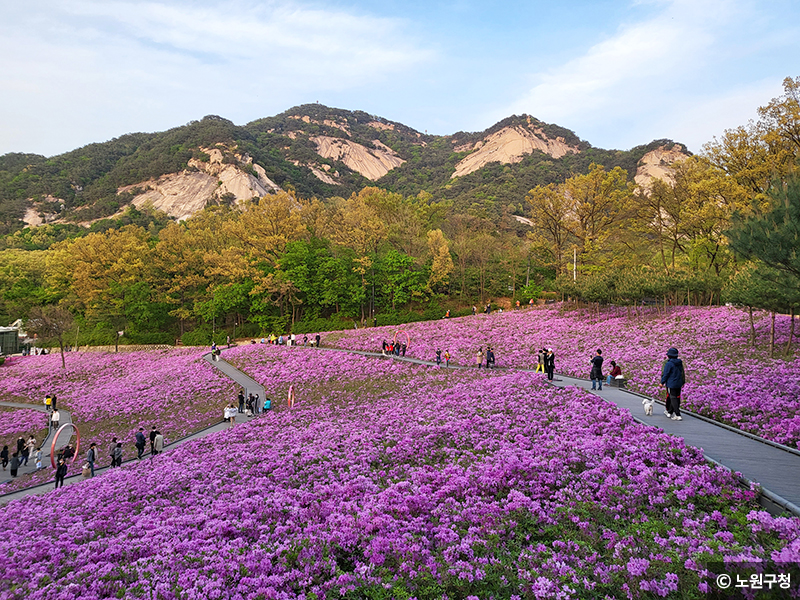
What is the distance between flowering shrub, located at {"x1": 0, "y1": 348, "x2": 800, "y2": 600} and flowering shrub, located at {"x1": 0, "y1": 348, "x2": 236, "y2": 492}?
9.21m

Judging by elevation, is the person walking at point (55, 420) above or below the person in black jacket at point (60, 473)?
below

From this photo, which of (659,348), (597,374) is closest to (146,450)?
(597,374)

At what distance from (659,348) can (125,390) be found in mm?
32854

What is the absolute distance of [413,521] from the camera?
6855mm

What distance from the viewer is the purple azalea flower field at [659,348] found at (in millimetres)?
11789

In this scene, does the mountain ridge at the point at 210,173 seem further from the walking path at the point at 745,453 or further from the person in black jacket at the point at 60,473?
the person in black jacket at the point at 60,473

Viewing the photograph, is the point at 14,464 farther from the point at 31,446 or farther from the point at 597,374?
the point at 597,374

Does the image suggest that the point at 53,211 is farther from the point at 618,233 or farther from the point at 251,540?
the point at 251,540

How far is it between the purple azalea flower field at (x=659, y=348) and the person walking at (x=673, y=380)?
132 cm

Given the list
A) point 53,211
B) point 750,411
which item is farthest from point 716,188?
point 53,211

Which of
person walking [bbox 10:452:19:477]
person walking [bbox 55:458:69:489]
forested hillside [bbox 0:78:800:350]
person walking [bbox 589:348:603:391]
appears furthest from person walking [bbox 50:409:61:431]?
person walking [bbox 589:348:603:391]

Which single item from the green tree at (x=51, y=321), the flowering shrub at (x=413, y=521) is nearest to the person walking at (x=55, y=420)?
the flowering shrub at (x=413, y=521)

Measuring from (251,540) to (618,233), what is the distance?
157 ft

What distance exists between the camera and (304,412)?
59.8 ft
